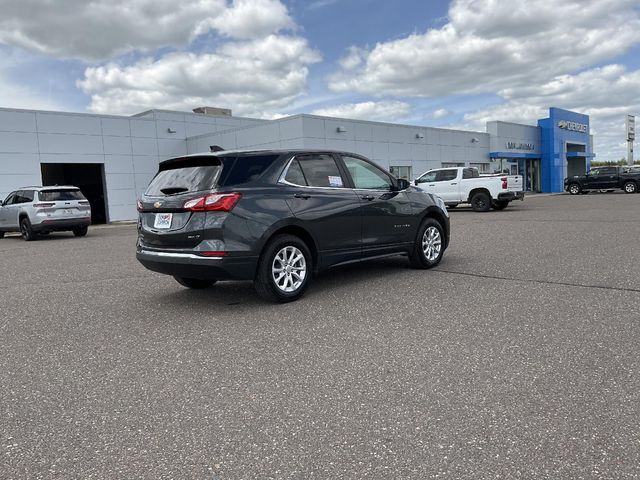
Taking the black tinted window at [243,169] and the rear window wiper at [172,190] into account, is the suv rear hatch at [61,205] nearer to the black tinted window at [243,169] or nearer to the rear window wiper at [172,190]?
the rear window wiper at [172,190]

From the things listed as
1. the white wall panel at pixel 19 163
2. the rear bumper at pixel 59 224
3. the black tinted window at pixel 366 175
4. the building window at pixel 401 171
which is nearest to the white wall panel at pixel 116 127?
the white wall panel at pixel 19 163

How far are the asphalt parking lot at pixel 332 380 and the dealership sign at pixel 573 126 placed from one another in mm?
42446

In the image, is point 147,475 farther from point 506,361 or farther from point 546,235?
point 546,235

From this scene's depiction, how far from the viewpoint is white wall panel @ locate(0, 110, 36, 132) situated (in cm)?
2464

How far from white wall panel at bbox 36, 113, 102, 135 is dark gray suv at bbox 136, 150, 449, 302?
75.1 feet

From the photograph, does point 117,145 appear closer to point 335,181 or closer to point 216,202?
point 335,181

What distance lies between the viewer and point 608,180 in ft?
114

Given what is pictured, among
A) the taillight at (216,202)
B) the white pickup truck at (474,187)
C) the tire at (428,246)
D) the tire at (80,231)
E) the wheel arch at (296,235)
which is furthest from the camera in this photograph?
the white pickup truck at (474,187)

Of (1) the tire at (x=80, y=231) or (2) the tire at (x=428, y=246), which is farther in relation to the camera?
(1) the tire at (x=80, y=231)

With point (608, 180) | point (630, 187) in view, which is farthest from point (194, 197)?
point (608, 180)

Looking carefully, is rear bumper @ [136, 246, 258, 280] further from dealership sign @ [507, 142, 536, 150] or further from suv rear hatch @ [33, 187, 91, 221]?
dealership sign @ [507, 142, 536, 150]

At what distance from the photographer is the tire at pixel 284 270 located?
591 cm

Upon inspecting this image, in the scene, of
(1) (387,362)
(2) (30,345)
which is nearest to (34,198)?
(2) (30,345)

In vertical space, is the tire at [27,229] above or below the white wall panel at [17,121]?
below
